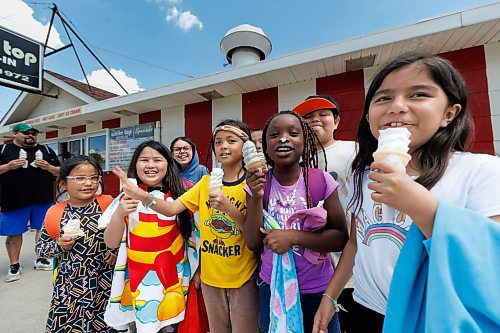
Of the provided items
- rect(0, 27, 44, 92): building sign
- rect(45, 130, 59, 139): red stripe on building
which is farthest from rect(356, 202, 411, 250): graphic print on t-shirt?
rect(45, 130, 59, 139): red stripe on building

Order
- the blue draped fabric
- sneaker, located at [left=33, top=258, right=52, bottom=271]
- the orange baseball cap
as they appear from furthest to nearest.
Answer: sneaker, located at [left=33, top=258, right=52, bottom=271] → the orange baseball cap → the blue draped fabric

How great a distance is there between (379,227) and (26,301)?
13.1 feet

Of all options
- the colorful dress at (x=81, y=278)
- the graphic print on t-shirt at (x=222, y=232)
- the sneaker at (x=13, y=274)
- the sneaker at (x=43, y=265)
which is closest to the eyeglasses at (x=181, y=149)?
the colorful dress at (x=81, y=278)

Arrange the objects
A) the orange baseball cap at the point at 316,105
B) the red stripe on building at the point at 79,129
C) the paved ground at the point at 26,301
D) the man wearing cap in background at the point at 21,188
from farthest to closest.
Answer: the red stripe on building at the point at 79,129, the man wearing cap in background at the point at 21,188, the paved ground at the point at 26,301, the orange baseball cap at the point at 316,105

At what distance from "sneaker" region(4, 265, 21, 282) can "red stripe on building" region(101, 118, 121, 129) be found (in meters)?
3.81

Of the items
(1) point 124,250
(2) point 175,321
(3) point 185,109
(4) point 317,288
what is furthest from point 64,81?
(4) point 317,288

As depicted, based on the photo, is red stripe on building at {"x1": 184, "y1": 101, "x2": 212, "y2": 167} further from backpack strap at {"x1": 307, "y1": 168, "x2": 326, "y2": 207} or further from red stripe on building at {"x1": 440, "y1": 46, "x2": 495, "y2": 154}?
red stripe on building at {"x1": 440, "y1": 46, "x2": 495, "y2": 154}

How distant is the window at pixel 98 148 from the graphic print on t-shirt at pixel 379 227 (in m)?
7.09

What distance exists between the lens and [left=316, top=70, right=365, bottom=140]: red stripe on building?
3.97 meters

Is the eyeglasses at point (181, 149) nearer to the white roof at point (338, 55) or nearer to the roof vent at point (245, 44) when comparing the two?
the white roof at point (338, 55)

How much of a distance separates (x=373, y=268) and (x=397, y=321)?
0.27 metres

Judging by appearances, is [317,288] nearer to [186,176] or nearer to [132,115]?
[186,176]

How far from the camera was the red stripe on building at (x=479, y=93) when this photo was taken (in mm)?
3283

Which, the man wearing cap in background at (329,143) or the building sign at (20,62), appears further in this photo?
the building sign at (20,62)
